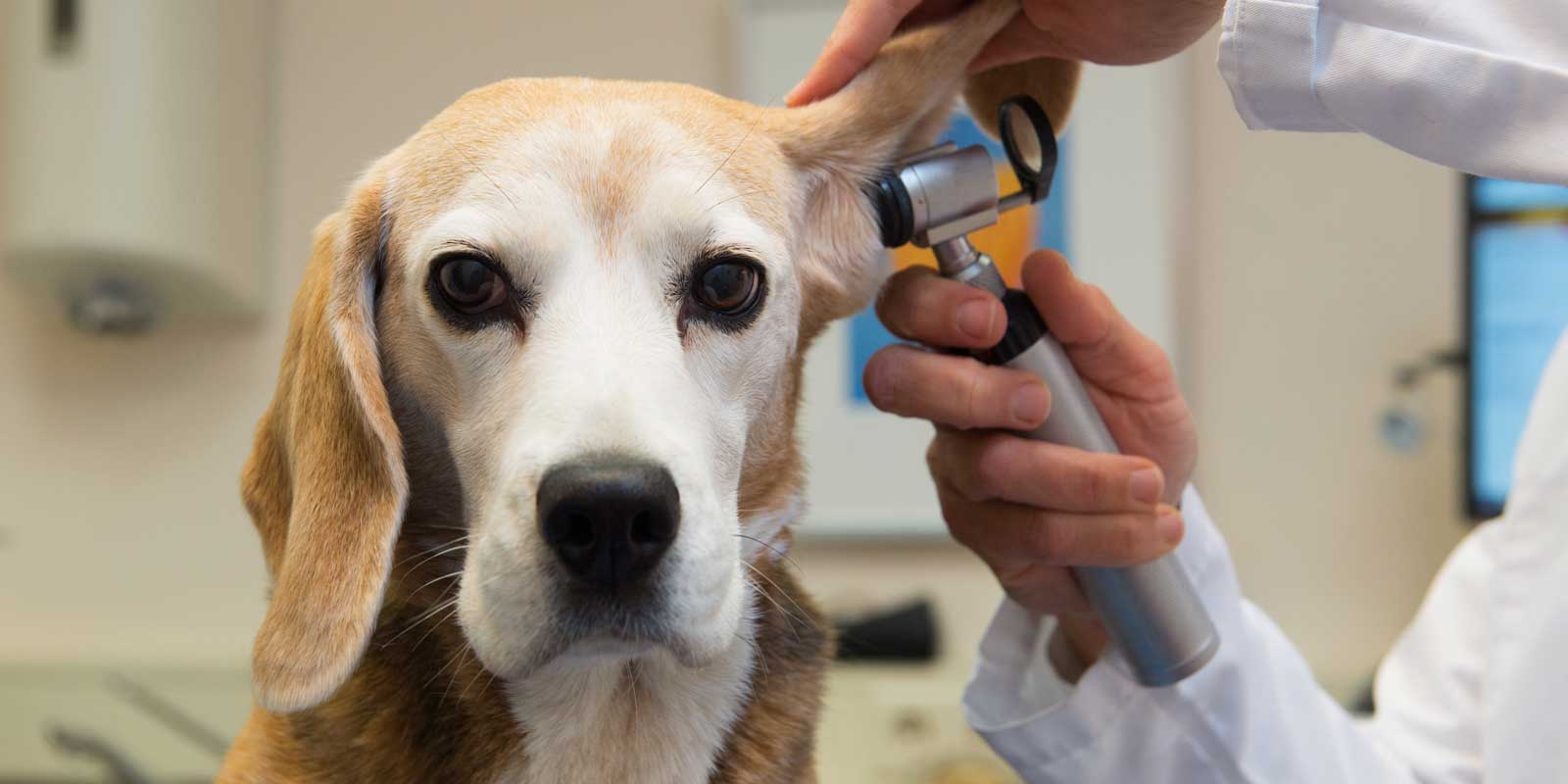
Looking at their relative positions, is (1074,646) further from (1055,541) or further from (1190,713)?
(1055,541)

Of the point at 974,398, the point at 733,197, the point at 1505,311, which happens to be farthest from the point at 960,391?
the point at 1505,311

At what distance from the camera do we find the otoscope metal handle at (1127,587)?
854mm

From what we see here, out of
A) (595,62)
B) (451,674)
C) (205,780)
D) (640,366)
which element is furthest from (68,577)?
(640,366)

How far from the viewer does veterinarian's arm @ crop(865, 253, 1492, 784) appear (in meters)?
0.85

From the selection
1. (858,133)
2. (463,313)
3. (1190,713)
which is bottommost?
(1190,713)

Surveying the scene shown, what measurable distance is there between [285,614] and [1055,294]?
1.83 feet

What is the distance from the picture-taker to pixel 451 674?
2.48ft

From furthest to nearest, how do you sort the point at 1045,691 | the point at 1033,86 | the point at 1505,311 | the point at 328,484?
the point at 1505,311 < the point at 1045,691 < the point at 1033,86 < the point at 328,484

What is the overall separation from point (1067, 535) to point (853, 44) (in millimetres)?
390

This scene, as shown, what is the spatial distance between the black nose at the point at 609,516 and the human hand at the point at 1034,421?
29cm

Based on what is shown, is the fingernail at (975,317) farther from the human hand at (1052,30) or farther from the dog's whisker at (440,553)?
the dog's whisker at (440,553)

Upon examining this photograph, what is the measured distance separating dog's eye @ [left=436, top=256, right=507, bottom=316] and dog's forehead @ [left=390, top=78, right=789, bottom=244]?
1.6 inches

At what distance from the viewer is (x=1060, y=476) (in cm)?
85

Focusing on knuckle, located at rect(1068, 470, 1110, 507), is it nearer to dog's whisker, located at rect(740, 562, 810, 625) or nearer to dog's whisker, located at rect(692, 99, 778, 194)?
dog's whisker, located at rect(740, 562, 810, 625)
